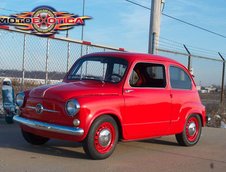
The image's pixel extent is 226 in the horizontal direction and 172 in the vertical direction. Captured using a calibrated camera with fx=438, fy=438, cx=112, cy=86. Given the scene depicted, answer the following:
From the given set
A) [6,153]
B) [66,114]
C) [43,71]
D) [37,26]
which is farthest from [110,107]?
[37,26]

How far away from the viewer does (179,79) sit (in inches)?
342

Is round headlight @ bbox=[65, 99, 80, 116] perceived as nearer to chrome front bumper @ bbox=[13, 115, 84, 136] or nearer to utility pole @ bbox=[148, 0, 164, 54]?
chrome front bumper @ bbox=[13, 115, 84, 136]

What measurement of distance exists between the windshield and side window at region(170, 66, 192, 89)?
3.98ft

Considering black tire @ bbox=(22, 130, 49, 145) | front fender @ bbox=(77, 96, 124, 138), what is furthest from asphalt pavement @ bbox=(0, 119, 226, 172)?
front fender @ bbox=(77, 96, 124, 138)

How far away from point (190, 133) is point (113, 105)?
2.47 meters

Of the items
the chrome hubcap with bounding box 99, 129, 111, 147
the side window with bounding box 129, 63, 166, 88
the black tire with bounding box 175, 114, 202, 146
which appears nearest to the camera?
the chrome hubcap with bounding box 99, 129, 111, 147

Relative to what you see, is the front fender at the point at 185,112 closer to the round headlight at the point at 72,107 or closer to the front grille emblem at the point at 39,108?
the round headlight at the point at 72,107

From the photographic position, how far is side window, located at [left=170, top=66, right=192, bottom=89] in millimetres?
8481

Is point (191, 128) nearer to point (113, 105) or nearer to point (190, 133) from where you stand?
point (190, 133)

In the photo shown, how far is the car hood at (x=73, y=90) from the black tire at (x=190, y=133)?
2.08 m

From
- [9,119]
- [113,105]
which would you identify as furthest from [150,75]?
[9,119]

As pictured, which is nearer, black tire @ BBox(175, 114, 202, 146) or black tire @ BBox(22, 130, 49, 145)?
black tire @ BBox(22, 130, 49, 145)

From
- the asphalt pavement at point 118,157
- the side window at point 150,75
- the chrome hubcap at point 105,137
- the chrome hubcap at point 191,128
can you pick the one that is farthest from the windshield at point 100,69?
the chrome hubcap at point 191,128

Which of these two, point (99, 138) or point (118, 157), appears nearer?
point (99, 138)
